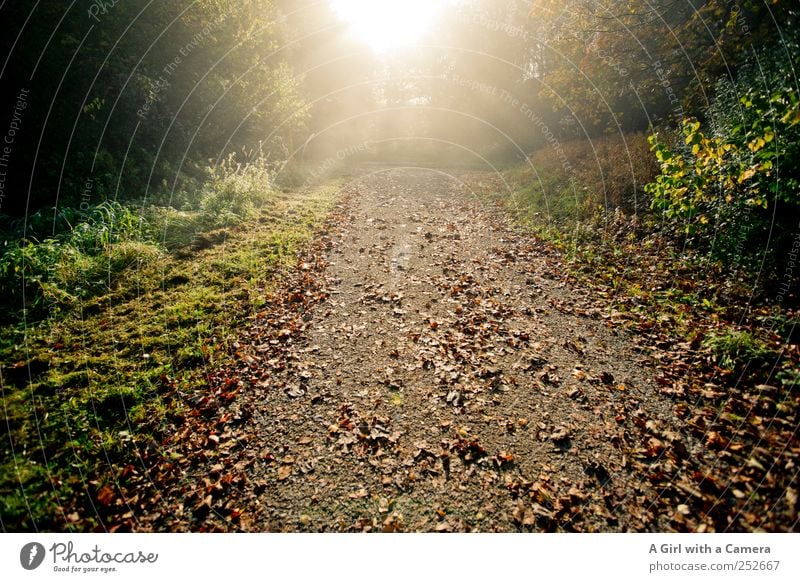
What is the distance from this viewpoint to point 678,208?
8141 millimetres

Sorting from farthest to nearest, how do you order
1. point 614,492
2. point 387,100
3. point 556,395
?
point 387,100
point 556,395
point 614,492

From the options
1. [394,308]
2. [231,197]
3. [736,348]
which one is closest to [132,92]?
[231,197]

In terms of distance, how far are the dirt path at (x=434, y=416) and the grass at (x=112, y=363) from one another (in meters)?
0.90

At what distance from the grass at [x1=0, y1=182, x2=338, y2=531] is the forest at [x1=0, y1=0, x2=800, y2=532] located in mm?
38

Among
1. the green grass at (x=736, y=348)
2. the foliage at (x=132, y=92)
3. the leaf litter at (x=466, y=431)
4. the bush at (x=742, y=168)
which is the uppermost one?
the foliage at (x=132, y=92)

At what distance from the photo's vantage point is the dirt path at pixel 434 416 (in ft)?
12.5

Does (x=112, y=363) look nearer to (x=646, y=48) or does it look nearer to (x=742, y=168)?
(x=742, y=168)

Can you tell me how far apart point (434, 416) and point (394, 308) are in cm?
309

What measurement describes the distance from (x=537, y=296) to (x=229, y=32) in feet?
53.7

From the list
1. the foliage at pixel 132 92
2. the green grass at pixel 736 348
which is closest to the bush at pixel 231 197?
the foliage at pixel 132 92

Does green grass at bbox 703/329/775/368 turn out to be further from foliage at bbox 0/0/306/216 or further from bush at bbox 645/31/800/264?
foliage at bbox 0/0/306/216

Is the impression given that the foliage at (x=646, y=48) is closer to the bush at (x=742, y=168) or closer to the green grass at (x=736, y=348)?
the bush at (x=742, y=168)

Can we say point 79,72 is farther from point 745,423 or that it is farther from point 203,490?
point 745,423
